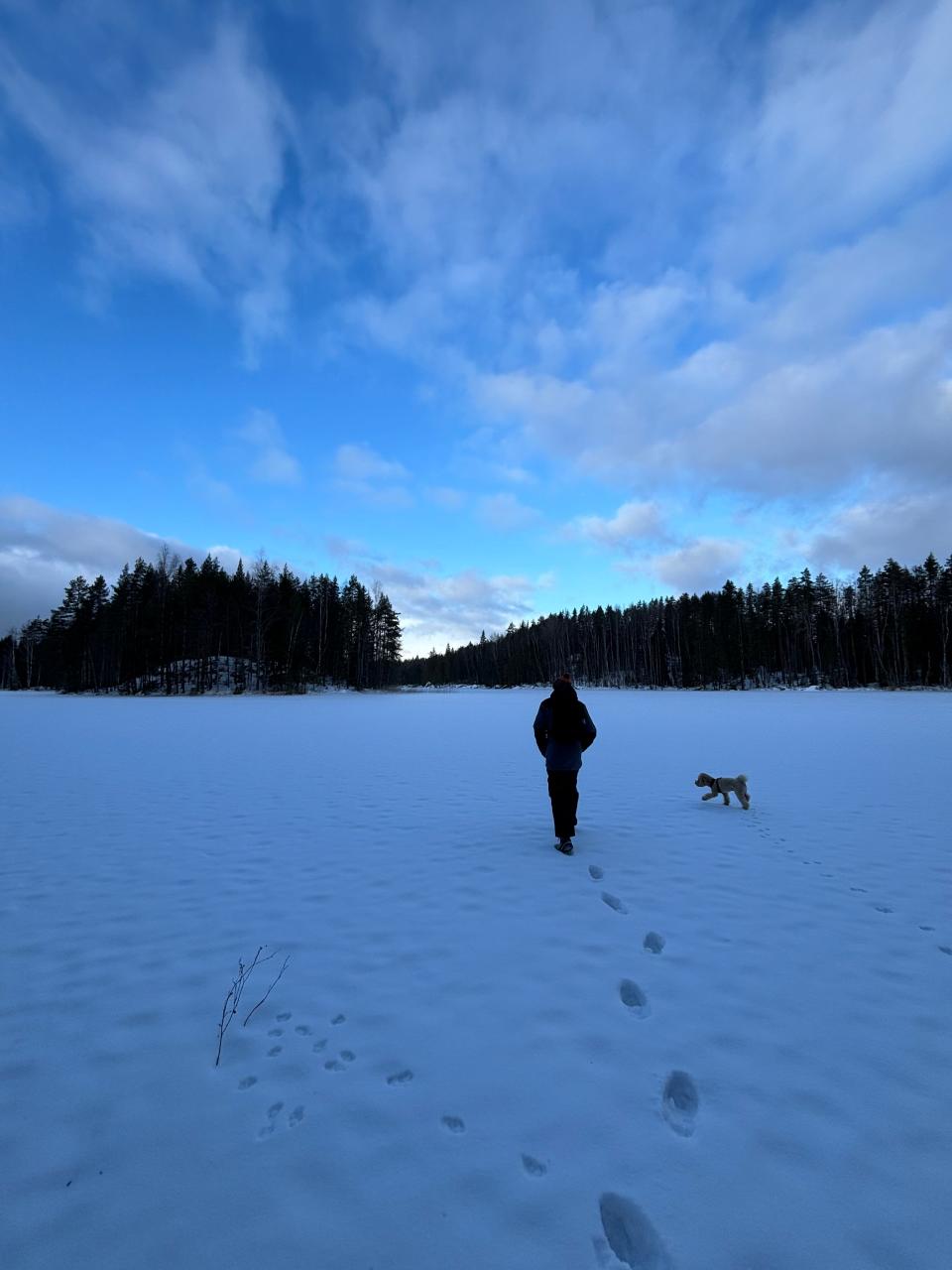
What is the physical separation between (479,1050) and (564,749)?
4.36 meters

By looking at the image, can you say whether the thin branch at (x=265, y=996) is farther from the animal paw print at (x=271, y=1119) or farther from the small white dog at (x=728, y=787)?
the small white dog at (x=728, y=787)

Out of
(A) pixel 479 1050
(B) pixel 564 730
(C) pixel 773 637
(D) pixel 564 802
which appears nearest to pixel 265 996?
(A) pixel 479 1050

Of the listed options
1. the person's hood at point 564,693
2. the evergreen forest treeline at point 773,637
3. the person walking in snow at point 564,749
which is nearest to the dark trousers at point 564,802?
the person walking in snow at point 564,749

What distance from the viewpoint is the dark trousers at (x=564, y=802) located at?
24.2 feet

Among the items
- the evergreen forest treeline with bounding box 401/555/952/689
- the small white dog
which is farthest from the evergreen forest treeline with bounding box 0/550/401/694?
the small white dog

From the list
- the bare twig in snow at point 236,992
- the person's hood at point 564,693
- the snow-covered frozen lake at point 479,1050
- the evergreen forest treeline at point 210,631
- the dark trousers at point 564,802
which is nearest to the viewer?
the snow-covered frozen lake at point 479,1050

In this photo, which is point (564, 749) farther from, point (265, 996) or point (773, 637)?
point (773, 637)

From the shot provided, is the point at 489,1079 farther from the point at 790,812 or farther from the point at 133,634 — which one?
the point at 133,634

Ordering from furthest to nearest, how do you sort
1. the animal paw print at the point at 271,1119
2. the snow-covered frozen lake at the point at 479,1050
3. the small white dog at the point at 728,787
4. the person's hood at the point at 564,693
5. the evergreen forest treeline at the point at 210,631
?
the evergreen forest treeline at the point at 210,631, the small white dog at the point at 728,787, the person's hood at the point at 564,693, the animal paw print at the point at 271,1119, the snow-covered frozen lake at the point at 479,1050

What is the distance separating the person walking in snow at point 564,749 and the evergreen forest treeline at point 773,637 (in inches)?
2539

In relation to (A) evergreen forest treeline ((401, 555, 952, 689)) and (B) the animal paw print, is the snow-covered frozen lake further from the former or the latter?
(A) evergreen forest treeline ((401, 555, 952, 689))

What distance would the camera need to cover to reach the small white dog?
935cm

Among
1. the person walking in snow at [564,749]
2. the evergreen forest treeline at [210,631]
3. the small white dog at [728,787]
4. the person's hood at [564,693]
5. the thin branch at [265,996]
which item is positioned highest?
the evergreen forest treeline at [210,631]

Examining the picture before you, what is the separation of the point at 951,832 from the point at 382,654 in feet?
234
